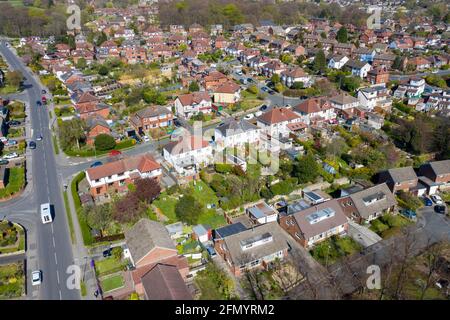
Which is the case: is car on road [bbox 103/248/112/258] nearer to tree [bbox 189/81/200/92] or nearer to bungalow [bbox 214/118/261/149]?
bungalow [bbox 214/118/261/149]

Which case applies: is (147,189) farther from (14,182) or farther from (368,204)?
(368,204)

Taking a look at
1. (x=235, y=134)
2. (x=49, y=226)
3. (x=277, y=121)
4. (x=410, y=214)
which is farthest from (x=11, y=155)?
(x=410, y=214)

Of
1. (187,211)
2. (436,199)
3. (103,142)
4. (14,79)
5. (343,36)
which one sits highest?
(343,36)

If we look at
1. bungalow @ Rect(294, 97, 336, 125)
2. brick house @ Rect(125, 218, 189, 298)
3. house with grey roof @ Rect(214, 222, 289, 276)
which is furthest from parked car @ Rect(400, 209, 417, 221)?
brick house @ Rect(125, 218, 189, 298)

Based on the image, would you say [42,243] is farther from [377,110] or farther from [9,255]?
[377,110]

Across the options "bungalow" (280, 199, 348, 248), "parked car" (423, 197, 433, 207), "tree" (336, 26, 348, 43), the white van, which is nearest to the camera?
"bungalow" (280, 199, 348, 248)

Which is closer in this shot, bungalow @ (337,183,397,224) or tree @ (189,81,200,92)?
bungalow @ (337,183,397,224)

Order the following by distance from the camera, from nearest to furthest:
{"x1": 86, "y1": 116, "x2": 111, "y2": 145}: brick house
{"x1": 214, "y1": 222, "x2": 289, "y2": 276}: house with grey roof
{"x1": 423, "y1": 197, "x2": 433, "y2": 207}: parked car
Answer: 1. {"x1": 214, "y1": 222, "x2": 289, "y2": 276}: house with grey roof
2. {"x1": 423, "y1": 197, "x2": 433, "y2": 207}: parked car
3. {"x1": 86, "y1": 116, "x2": 111, "y2": 145}: brick house
